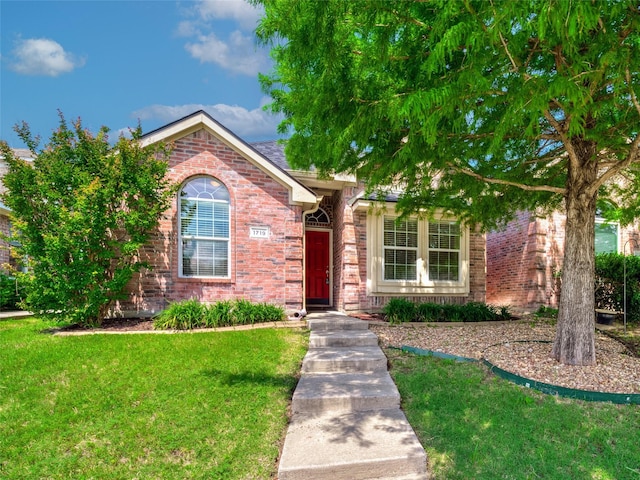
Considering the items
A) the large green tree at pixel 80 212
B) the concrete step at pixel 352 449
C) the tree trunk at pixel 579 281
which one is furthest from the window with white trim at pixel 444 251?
the large green tree at pixel 80 212

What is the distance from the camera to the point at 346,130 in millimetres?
3867

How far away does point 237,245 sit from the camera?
8531mm

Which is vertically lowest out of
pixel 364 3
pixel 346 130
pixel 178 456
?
pixel 178 456

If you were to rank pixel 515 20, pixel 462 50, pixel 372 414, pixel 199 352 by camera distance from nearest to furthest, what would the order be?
pixel 515 20 < pixel 462 50 < pixel 372 414 < pixel 199 352

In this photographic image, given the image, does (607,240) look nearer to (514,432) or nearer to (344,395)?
(514,432)

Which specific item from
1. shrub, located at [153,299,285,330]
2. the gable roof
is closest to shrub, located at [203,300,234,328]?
shrub, located at [153,299,285,330]

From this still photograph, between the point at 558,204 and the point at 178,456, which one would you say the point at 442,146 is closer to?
the point at 178,456

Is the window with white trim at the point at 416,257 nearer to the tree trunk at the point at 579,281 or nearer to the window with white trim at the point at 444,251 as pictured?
the window with white trim at the point at 444,251

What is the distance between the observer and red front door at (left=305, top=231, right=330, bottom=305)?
11148 millimetres

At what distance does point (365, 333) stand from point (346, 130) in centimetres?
426

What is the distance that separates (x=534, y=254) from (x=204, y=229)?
1007 cm

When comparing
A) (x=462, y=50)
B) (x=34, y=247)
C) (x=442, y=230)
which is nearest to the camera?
(x=462, y=50)

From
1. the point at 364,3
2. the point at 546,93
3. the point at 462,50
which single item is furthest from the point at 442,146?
the point at 364,3

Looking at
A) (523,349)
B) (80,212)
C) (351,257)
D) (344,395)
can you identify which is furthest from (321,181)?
(344,395)
